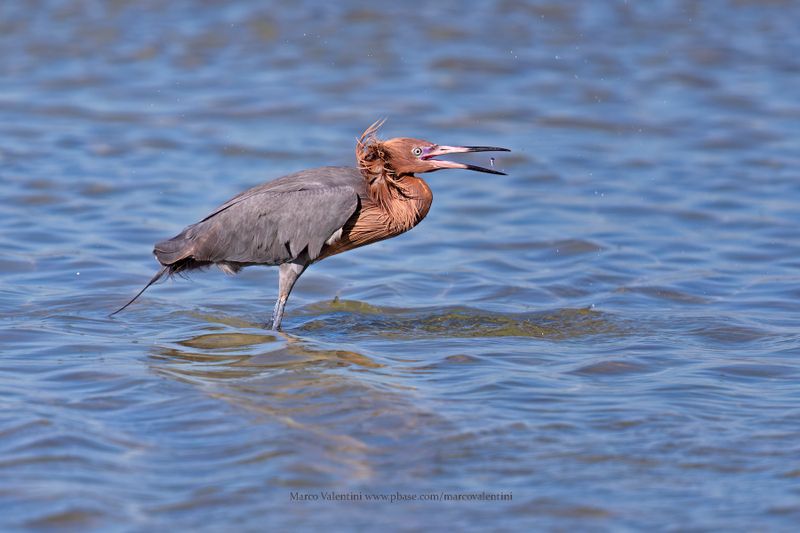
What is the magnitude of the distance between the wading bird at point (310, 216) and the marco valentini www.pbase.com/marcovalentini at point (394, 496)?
337 centimetres

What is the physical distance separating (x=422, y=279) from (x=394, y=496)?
521 cm

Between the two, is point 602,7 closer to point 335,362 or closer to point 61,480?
point 335,362

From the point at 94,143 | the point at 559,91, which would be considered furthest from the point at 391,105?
the point at 94,143

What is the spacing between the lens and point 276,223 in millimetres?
8938

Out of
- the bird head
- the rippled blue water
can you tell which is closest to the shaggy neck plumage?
the bird head

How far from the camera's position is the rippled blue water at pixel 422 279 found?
19.3 feet

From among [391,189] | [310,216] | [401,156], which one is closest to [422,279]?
[391,189]

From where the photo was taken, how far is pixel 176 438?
20.8 feet

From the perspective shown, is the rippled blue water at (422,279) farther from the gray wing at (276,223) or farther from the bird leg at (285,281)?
the gray wing at (276,223)

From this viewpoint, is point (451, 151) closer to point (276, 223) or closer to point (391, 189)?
point (391, 189)

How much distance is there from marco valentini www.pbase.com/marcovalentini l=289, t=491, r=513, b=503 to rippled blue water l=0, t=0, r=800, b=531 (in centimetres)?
4

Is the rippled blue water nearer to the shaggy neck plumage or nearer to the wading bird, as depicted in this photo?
the wading bird

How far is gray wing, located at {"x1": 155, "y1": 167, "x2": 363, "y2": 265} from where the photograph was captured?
8852 millimetres

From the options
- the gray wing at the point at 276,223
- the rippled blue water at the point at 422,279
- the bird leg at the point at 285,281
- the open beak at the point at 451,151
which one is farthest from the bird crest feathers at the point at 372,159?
the rippled blue water at the point at 422,279
